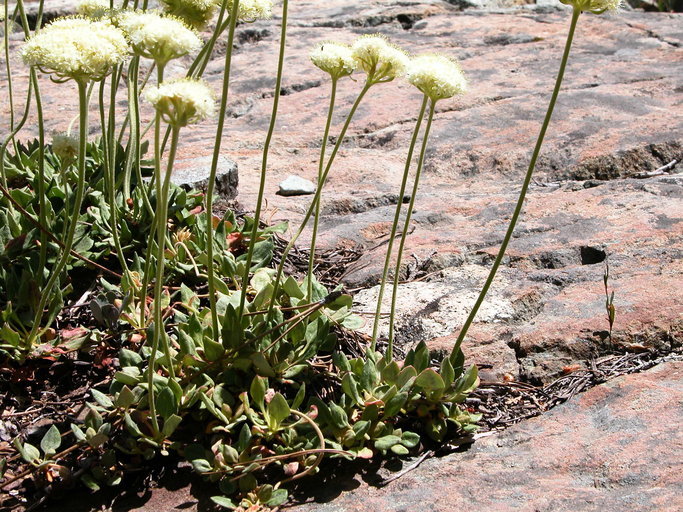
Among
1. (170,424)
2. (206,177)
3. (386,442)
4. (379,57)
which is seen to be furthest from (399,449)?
(206,177)

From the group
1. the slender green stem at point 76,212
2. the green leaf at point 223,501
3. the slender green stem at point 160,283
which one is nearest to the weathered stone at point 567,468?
the green leaf at point 223,501

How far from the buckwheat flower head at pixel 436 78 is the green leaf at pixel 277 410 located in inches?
39.6

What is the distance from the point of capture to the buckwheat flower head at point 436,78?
7.59ft

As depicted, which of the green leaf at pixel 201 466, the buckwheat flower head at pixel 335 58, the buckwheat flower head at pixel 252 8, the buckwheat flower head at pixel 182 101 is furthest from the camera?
the buckwheat flower head at pixel 252 8

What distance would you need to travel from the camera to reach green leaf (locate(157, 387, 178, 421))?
2383 millimetres

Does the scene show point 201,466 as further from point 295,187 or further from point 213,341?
point 295,187

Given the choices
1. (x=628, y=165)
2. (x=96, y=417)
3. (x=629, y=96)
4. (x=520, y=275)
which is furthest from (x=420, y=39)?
(x=96, y=417)

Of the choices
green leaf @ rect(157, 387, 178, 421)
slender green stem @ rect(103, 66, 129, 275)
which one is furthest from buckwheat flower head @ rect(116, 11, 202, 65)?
green leaf @ rect(157, 387, 178, 421)

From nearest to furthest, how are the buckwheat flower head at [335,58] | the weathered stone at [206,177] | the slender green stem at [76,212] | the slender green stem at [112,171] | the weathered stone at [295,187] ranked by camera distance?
the slender green stem at [76,212]
the buckwheat flower head at [335,58]
the slender green stem at [112,171]
the weathered stone at [206,177]
the weathered stone at [295,187]

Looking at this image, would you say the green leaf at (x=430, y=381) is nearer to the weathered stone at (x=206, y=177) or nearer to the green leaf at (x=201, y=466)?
the green leaf at (x=201, y=466)

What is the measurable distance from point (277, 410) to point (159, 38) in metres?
1.12

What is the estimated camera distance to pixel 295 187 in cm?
450

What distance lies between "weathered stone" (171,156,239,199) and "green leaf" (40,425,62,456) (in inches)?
70.9

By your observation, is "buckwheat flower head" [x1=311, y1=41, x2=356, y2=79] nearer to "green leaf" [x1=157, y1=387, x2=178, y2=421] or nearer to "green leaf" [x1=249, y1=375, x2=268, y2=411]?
"green leaf" [x1=249, y1=375, x2=268, y2=411]
